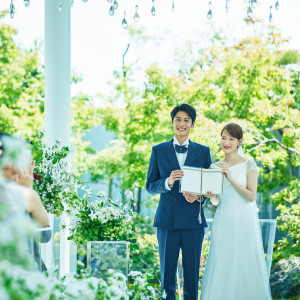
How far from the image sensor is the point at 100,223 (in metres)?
3.05

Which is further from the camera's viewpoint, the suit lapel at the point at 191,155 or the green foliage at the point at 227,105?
the green foliage at the point at 227,105

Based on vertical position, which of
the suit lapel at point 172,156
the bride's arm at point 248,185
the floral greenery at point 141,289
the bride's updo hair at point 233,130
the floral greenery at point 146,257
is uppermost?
the bride's updo hair at point 233,130

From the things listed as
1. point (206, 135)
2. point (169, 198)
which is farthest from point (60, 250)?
point (206, 135)

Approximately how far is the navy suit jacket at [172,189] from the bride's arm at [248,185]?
166 millimetres

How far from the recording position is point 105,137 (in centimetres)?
659

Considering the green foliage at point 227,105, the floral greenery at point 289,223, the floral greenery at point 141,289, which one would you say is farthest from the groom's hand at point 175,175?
the floral greenery at point 289,223

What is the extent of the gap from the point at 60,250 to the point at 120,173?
9.26ft

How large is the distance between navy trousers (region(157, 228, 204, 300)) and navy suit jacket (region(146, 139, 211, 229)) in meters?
0.07

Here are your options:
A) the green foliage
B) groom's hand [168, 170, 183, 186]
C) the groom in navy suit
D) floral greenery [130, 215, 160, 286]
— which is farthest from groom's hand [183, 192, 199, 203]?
floral greenery [130, 215, 160, 286]

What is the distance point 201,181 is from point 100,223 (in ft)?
2.52

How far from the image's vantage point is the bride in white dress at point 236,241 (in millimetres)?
3242

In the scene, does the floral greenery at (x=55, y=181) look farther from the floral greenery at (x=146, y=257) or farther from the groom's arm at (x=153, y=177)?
the floral greenery at (x=146, y=257)

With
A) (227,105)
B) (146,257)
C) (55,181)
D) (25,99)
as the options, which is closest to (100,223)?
(55,181)

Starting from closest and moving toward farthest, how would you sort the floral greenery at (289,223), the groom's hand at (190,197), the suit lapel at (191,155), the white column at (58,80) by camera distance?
the groom's hand at (190,197) < the suit lapel at (191,155) < the white column at (58,80) < the floral greenery at (289,223)
